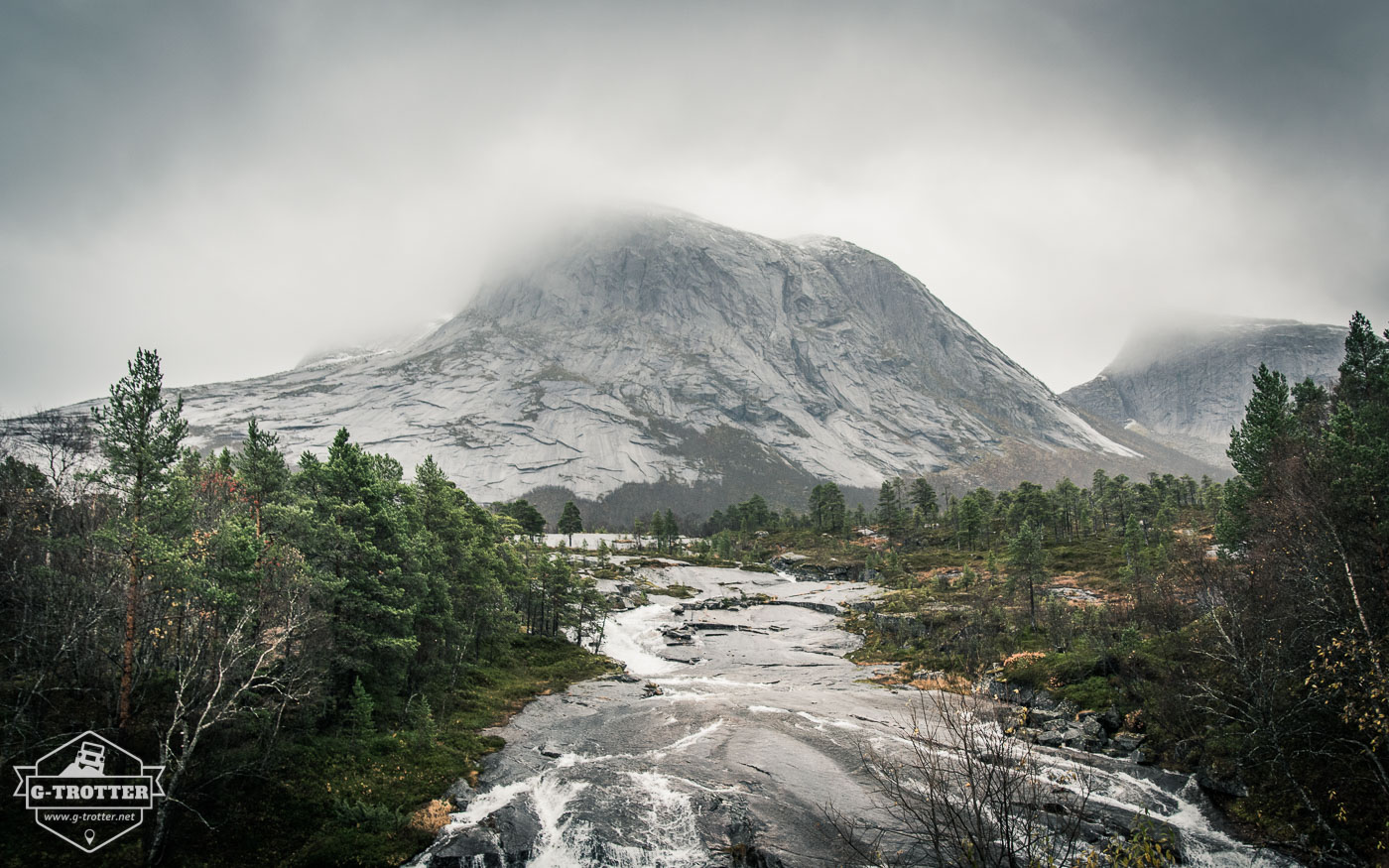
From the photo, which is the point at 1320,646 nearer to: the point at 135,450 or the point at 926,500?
the point at 135,450

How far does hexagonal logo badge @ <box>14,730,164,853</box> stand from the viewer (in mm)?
21484

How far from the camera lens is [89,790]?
22.2 m

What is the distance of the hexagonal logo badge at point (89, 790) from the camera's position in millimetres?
21484

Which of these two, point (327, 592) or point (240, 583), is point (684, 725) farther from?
point (240, 583)

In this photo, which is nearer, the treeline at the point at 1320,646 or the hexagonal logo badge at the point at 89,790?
the hexagonal logo badge at the point at 89,790

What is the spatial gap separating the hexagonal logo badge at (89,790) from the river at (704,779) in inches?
432

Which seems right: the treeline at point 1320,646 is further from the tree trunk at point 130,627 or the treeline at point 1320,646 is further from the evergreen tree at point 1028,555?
the tree trunk at point 130,627

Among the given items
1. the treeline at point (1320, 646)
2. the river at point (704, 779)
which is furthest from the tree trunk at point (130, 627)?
the treeline at point (1320, 646)

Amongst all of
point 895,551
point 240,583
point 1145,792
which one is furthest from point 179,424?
point 895,551

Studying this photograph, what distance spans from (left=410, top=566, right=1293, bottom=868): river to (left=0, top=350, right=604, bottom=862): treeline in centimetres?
977

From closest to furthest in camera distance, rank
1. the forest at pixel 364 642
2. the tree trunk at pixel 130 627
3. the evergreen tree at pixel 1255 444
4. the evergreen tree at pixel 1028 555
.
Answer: the tree trunk at pixel 130 627
the forest at pixel 364 642
the evergreen tree at pixel 1255 444
the evergreen tree at pixel 1028 555

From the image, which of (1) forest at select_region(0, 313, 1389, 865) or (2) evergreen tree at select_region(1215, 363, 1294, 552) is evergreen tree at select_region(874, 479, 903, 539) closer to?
(1) forest at select_region(0, 313, 1389, 865)

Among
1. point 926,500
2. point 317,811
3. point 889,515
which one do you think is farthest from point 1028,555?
point 889,515

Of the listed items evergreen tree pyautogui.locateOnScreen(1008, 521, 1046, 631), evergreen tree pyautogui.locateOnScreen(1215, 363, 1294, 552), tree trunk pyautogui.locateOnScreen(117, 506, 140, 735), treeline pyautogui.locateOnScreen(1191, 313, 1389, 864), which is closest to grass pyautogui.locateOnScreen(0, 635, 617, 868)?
tree trunk pyautogui.locateOnScreen(117, 506, 140, 735)
